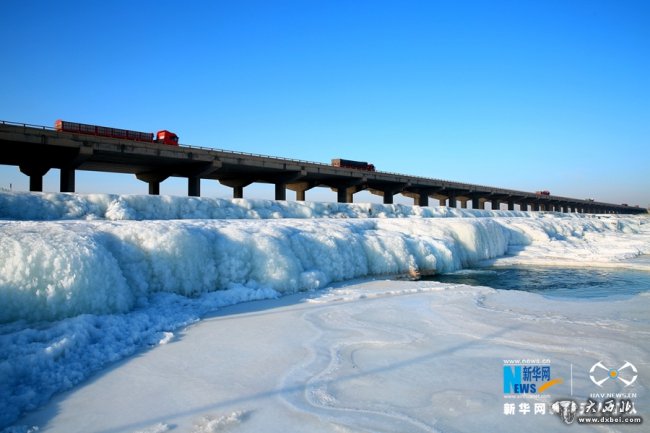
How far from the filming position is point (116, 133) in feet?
86.7

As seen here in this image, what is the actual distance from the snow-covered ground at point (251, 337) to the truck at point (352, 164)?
31.6m

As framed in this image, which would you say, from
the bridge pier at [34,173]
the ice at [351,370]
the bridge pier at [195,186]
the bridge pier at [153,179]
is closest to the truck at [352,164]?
the bridge pier at [195,186]

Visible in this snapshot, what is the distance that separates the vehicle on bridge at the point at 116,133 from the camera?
23.8 m

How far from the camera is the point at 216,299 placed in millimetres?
8219

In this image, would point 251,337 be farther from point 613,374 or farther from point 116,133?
point 116,133

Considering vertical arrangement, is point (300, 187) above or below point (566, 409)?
above

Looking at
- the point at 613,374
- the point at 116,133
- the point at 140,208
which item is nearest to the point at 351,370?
the point at 613,374

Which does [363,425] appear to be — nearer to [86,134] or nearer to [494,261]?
[494,261]

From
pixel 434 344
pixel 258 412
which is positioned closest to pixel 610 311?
pixel 434 344

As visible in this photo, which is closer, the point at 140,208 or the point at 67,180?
the point at 140,208

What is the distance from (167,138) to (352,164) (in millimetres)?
22627

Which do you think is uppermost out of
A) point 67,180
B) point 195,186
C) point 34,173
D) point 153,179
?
point 153,179

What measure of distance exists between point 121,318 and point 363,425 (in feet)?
15.1
